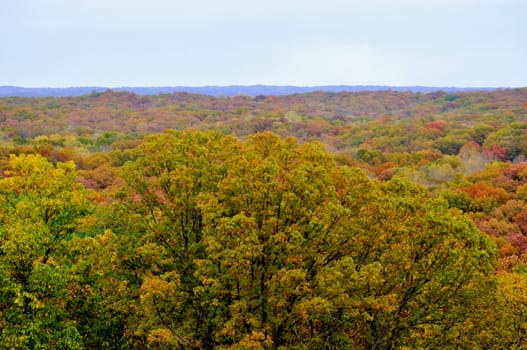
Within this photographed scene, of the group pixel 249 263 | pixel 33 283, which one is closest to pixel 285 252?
pixel 249 263

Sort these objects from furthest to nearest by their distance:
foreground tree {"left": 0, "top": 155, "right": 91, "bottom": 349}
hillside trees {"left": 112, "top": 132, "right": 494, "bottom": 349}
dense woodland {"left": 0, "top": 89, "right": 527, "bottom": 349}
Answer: foreground tree {"left": 0, "top": 155, "right": 91, "bottom": 349} < dense woodland {"left": 0, "top": 89, "right": 527, "bottom": 349} < hillside trees {"left": 112, "top": 132, "right": 494, "bottom": 349}

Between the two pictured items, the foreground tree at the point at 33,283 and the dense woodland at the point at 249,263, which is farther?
the foreground tree at the point at 33,283

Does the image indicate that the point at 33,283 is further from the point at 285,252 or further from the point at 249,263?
the point at 285,252

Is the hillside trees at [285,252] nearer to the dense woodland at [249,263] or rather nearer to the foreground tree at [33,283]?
the dense woodland at [249,263]

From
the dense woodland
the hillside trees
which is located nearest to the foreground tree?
the dense woodland

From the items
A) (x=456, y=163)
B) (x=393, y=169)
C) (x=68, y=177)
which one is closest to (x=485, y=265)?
(x=68, y=177)

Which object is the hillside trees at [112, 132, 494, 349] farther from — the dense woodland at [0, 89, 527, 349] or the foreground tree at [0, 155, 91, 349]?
the foreground tree at [0, 155, 91, 349]

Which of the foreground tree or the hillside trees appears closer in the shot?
the hillside trees

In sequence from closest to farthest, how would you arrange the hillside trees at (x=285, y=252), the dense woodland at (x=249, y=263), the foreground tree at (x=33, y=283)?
the hillside trees at (x=285, y=252), the dense woodland at (x=249, y=263), the foreground tree at (x=33, y=283)

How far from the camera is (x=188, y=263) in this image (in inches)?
770

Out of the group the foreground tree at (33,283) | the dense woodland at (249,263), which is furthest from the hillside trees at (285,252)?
the foreground tree at (33,283)

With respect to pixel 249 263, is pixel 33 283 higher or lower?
lower

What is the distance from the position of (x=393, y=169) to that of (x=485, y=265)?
89.8 metres

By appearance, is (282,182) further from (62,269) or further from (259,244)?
(62,269)
